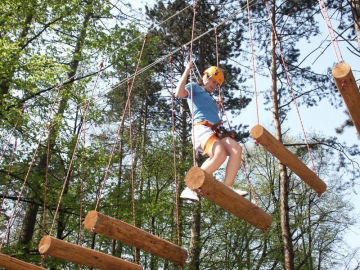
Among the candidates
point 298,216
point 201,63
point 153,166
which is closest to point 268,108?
point 201,63

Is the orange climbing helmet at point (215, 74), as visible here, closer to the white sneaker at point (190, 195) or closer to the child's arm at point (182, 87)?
the child's arm at point (182, 87)

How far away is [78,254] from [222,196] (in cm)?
187

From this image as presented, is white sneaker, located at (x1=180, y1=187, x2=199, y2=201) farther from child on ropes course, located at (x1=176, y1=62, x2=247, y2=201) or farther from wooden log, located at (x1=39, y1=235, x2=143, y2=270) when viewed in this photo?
wooden log, located at (x1=39, y1=235, x2=143, y2=270)

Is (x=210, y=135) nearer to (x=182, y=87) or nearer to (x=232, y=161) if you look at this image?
(x=232, y=161)

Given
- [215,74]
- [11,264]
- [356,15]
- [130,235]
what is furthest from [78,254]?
[356,15]

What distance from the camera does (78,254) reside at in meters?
4.38

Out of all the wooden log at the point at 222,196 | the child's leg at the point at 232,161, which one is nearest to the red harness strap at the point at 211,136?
the child's leg at the point at 232,161

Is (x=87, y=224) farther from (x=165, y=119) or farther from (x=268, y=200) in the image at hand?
(x=268, y=200)

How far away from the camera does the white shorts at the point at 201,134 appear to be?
4426 millimetres

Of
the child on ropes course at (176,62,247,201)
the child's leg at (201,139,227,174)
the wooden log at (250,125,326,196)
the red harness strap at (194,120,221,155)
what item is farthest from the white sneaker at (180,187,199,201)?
the wooden log at (250,125,326,196)

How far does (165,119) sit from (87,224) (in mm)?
11058

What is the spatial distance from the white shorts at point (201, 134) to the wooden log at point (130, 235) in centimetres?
114

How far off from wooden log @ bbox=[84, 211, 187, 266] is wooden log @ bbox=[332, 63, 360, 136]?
8.17ft

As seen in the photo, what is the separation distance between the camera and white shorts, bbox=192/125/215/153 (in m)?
4.43
